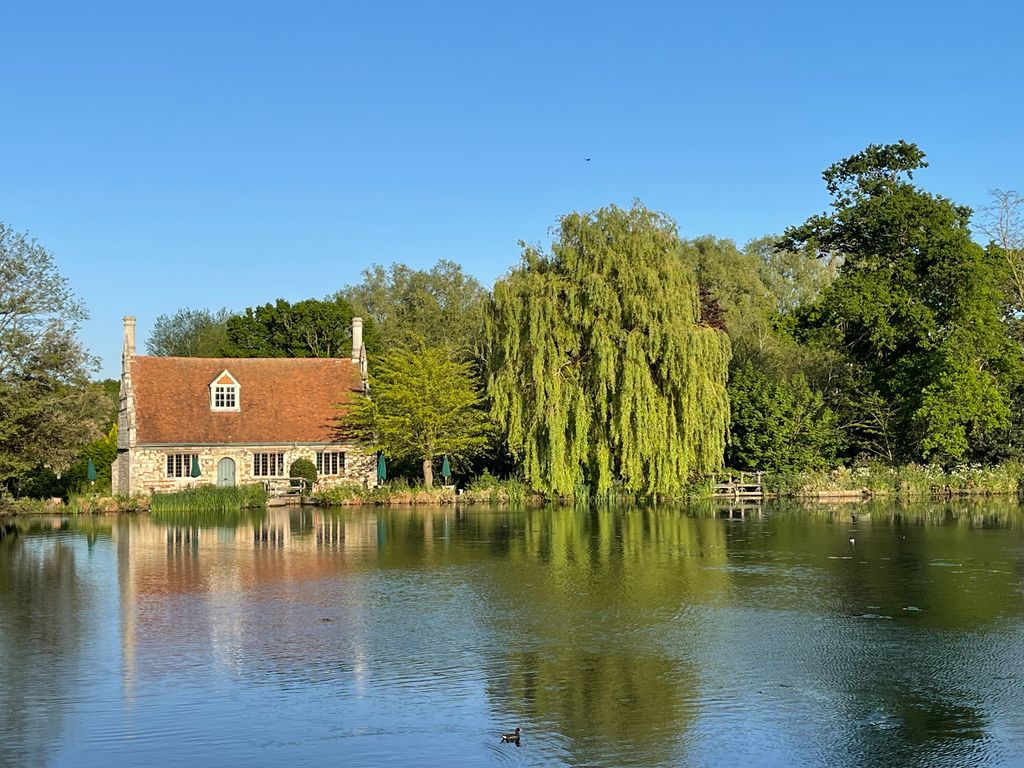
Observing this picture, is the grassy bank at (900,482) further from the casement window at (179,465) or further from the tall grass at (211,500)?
the casement window at (179,465)

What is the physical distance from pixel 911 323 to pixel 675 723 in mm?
40645

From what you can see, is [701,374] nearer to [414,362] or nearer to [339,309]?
[414,362]

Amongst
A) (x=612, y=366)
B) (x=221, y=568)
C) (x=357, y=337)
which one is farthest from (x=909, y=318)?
(x=221, y=568)

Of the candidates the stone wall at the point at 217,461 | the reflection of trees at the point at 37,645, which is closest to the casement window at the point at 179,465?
the stone wall at the point at 217,461

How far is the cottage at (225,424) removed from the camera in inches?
2021

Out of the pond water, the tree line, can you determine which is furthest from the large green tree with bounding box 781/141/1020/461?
the pond water

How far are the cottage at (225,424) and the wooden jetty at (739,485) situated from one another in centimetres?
1583

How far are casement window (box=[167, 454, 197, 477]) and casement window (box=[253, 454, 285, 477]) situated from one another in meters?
2.82

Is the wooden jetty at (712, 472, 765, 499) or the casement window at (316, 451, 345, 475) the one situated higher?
the casement window at (316, 451, 345, 475)

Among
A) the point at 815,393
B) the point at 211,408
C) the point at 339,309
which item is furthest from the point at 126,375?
the point at 815,393

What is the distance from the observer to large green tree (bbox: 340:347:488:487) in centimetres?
5050

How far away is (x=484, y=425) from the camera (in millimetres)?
50969

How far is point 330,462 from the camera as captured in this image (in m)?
53.4

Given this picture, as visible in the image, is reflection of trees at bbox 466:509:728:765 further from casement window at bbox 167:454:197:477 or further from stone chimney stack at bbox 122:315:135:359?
stone chimney stack at bbox 122:315:135:359
